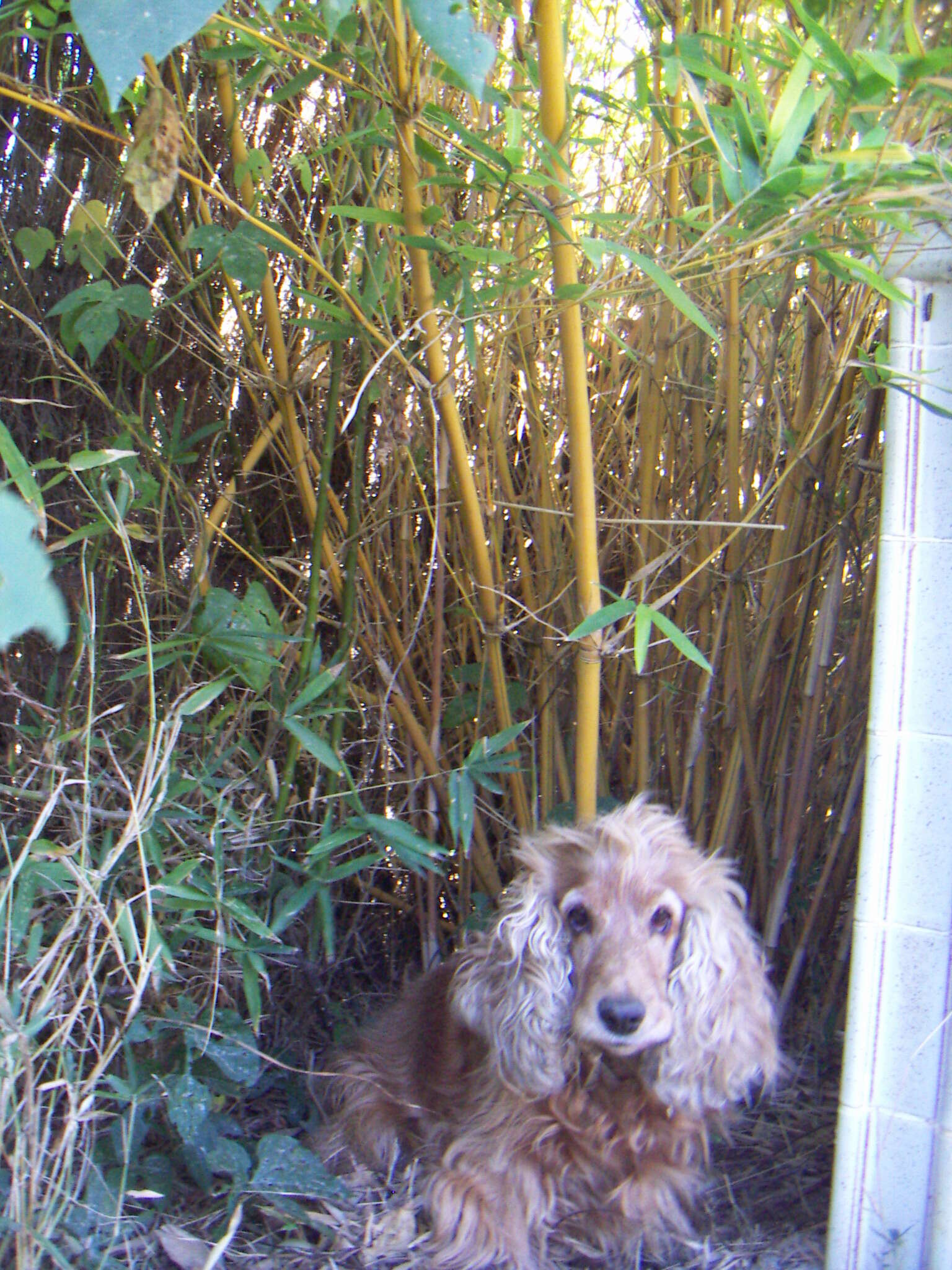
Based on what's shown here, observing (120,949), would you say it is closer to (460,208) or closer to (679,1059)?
(679,1059)

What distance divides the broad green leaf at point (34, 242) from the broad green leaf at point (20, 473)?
2.19 feet

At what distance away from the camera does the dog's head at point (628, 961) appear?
140cm

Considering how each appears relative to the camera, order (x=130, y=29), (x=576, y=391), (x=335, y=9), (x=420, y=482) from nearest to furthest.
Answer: (x=130, y=29)
(x=335, y=9)
(x=576, y=391)
(x=420, y=482)

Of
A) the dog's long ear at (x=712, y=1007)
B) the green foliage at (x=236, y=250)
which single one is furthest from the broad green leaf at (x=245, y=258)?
the dog's long ear at (x=712, y=1007)

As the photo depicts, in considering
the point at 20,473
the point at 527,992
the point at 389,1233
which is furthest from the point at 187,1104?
the point at 20,473

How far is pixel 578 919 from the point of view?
143 cm

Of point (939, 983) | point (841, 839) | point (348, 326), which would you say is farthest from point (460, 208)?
point (939, 983)

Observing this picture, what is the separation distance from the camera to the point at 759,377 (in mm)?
1735

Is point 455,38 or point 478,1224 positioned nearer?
point 455,38

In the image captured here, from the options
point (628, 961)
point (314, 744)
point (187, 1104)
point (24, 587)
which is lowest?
point (187, 1104)

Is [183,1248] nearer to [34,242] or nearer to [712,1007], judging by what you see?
[712,1007]

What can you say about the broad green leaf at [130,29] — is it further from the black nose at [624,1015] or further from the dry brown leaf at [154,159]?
the black nose at [624,1015]

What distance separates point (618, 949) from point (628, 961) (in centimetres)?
3

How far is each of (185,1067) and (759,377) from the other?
138cm
